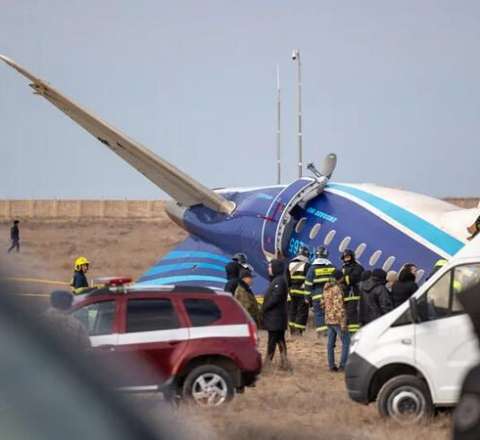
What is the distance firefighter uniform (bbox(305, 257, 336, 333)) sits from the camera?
17.3 m

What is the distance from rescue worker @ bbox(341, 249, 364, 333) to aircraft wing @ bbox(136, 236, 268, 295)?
22.6ft

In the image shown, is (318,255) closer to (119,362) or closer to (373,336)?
(373,336)

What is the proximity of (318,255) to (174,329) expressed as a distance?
A: 27.8ft

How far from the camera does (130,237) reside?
239 feet

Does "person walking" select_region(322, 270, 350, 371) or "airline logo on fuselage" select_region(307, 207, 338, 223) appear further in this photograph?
"airline logo on fuselage" select_region(307, 207, 338, 223)

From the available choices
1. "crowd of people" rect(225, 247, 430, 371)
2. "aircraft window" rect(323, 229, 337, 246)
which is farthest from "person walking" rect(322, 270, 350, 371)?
"aircraft window" rect(323, 229, 337, 246)

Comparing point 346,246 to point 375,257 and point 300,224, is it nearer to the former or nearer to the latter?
point 375,257

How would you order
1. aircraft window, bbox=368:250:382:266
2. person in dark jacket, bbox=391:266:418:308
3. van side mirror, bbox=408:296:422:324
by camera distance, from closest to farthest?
1. van side mirror, bbox=408:296:422:324
2. person in dark jacket, bbox=391:266:418:308
3. aircraft window, bbox=368:250:382:266

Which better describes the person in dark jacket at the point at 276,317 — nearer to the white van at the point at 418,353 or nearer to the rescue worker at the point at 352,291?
the rescue worker at the point at 352,291

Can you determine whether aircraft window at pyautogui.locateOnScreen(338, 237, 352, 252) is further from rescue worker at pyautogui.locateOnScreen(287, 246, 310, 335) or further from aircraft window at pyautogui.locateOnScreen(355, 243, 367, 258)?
rescue worker at pyautogui.locateOnScreen(287, 246, 310, 335)

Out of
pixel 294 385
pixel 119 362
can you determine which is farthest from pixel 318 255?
pixel 119 362

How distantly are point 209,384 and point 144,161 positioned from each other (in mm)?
14614

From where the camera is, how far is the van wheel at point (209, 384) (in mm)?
11641

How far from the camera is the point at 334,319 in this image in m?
15.8
